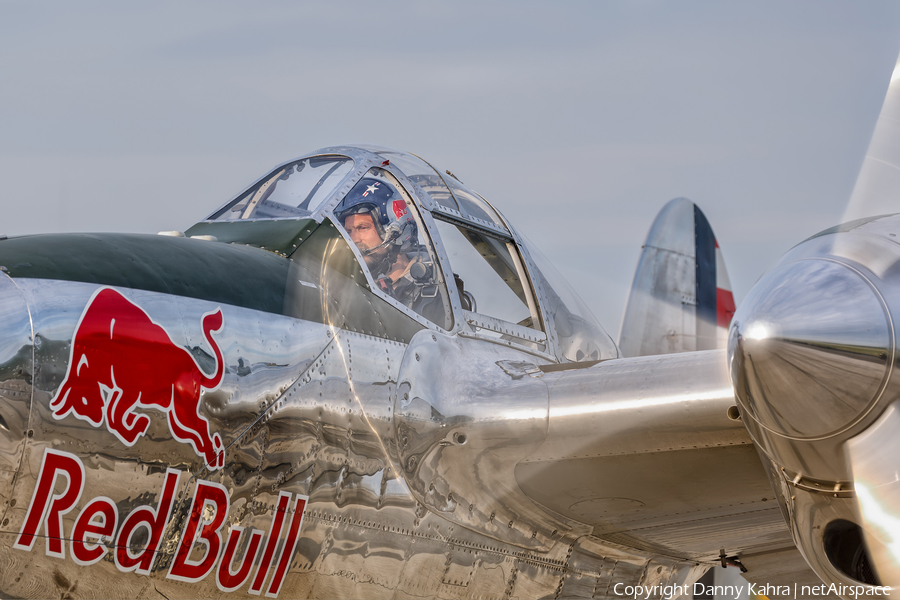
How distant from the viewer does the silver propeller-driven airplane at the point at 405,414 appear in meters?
3.24

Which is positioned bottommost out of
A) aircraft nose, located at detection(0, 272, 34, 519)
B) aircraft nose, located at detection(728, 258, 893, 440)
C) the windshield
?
aircraft nose, located at detection(0, 272, 34, 519)

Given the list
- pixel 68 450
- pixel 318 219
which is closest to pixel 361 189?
pixel 318 219

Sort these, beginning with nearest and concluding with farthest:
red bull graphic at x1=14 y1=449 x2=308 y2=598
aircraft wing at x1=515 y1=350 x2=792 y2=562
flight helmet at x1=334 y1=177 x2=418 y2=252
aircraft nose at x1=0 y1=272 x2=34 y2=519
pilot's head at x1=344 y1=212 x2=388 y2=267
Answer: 1. aircraft nose at x1=0 y1=272 x2=34 y2=519
2. red bull graphic at x1=14 y1=449 x2=308 y2=598
3. aircraft wing at x1=515 y1=350 x2=792 y2=562
4. pilot's head at x1=344 y1=212 x2=388 y2=267
5. flight helmet at x1=334 y1=177 x2=418 y2=252

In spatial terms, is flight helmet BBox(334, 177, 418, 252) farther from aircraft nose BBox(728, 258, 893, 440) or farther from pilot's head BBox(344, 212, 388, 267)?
aircraft nose BBox(728, 258, 893, 440)

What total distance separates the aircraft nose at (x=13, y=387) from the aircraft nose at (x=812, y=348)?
2.51 metres

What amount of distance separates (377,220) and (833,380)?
284 centimetres

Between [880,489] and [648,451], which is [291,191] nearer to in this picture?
[648,451]

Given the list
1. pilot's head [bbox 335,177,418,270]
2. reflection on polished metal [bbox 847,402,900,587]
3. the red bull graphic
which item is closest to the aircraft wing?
reflection on polished metal [bbox 847,402,900,587]

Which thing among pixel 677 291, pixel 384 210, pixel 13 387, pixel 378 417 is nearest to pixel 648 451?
pixel 378 417

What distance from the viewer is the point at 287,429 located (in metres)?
4.11

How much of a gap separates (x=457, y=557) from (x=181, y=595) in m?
1.64

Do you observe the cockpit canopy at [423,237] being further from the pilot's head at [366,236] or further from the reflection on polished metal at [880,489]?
the reflection on polished metal at [880,489]

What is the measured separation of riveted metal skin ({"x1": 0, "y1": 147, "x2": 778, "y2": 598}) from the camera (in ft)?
11.1

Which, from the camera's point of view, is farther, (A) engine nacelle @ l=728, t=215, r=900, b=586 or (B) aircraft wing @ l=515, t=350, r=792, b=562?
(B) aircraft wing @ l=515, t=350, r=792, b=562
